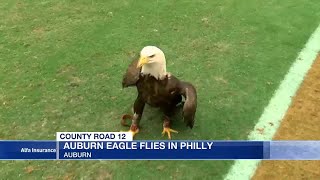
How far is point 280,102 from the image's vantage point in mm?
3867

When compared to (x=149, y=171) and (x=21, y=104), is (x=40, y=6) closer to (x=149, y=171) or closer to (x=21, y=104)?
(x=21, y=104)

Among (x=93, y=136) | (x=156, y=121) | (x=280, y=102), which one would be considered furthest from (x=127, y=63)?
(x=280, y=102)

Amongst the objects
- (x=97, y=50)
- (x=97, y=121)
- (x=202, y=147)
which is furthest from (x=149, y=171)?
(x=97, y=50)

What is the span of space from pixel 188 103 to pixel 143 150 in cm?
43

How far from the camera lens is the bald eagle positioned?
309 centimetres

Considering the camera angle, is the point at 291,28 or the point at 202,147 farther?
the point at 291,28

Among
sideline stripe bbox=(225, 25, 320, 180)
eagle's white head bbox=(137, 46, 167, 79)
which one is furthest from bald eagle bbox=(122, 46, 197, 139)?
sideline stripe bbox=(225, 25, 320, 180)

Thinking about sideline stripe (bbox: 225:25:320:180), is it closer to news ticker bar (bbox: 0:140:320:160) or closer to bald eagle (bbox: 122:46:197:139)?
news ticker bar (bbox: 0:140:320:160)

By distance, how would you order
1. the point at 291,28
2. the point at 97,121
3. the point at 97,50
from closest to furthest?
1. the point at 97,121
2. the point at 97,50
3. the point at 291,28

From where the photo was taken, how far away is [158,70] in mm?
3143

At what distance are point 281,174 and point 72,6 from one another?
9.47 ft

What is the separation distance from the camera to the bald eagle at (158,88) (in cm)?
309

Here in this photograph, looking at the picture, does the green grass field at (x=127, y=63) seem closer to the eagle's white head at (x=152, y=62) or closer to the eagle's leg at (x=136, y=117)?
the eagle's leg at (x=136, y=117)

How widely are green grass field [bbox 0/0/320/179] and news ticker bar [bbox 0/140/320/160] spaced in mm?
95
